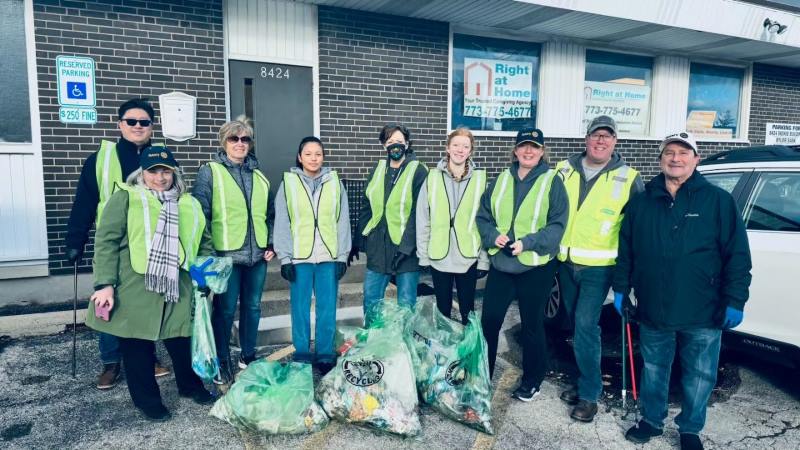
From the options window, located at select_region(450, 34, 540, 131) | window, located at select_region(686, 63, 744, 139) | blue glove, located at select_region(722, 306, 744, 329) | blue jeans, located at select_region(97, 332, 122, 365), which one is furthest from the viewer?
window, located at select_region(686, 63, 744, 139)

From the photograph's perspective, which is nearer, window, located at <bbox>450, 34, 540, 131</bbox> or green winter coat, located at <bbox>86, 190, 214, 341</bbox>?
green winter coat, located at <bbox>86, 190, 214, 341</bbox>

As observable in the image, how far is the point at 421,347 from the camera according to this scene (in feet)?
11.5

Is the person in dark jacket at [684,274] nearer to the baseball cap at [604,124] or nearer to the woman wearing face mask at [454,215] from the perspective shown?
the baseball cap at [604,124]

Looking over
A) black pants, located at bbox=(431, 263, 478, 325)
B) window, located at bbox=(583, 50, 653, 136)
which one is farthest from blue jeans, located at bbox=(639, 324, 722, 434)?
window, located at bbox=(583, 50, 653, 136)

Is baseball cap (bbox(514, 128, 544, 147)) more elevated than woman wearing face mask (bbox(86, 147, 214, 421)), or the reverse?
baseball cap (bbox(514, 128, 544, 147))

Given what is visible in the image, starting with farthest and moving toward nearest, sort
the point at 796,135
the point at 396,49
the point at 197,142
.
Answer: the point at 796,135
the point at 396,49
the point at 197,142

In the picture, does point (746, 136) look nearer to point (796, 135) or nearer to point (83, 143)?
point (796, 135)

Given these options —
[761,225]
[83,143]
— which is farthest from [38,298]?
[761,225]

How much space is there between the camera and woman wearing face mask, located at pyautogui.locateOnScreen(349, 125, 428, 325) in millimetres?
3982

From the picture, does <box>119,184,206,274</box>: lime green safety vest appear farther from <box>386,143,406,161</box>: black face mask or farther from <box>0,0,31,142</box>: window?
<box>0,0,31,142</box>: window

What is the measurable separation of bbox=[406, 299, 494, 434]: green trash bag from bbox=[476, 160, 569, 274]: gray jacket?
0.43 meters

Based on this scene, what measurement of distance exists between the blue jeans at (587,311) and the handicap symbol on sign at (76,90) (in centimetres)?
521

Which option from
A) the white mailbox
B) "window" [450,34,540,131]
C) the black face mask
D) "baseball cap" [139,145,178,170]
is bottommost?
"baseball cap" [139,145,178,170]

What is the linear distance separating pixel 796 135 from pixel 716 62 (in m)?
2.78
